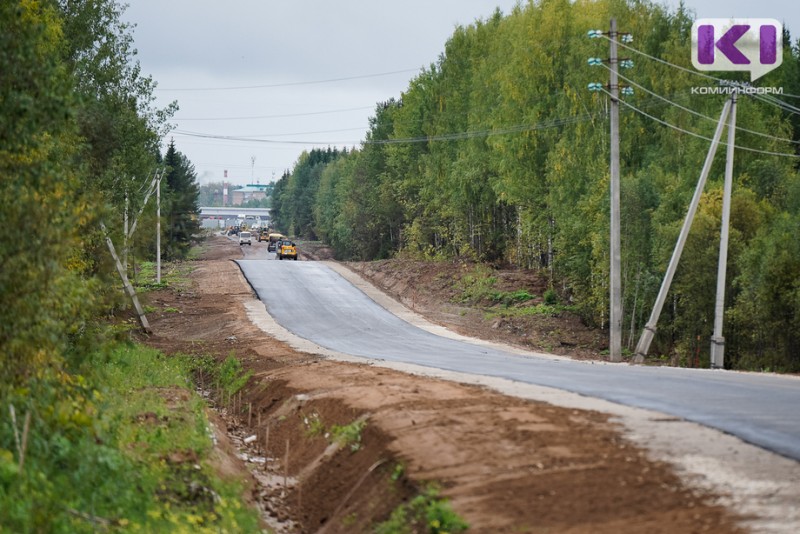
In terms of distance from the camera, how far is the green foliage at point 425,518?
9.94 meters

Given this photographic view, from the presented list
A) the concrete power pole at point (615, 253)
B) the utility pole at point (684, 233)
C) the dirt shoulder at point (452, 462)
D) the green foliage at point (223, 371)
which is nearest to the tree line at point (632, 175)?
the utility pole at point (684, 233)

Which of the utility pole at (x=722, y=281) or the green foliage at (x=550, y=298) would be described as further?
the green foliage at (x=550, y=298)

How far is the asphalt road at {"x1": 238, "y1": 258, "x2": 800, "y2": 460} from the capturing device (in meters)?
13.3

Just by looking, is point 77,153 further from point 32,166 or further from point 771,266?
point 771,266

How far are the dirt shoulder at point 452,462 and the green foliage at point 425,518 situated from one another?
5.1 inches

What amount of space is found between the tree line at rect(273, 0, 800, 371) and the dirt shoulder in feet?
64.9

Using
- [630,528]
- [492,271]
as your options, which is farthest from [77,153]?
[492,271]

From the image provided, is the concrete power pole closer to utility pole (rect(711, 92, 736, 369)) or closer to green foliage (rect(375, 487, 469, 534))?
utility pole (rect(711, 92, 736, 369))

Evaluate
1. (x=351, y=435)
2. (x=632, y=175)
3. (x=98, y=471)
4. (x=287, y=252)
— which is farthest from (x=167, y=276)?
(x=98, y=471)

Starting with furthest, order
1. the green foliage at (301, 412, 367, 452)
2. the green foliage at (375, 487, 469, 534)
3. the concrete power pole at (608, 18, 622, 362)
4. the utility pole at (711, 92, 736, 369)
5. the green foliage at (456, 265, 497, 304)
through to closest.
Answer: the green foliage at (456, 265, 497, 304), the concrete power pole at (608, 18, 622, 362), the utility pole at (711, 92, 736, 369), the green foliage at (301, 412, 367, 452), the green foliage at (375, 487, 469, 534)

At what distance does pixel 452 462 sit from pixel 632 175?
37216mm

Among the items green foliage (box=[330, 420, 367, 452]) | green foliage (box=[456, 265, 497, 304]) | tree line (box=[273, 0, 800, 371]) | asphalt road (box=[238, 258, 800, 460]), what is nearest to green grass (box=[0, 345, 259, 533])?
green foliage (box=[330, 420, 367, 452])

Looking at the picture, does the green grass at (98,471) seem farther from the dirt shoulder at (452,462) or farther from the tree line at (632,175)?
the tree line at (632,175)

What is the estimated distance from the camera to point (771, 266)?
35625 millimetres
